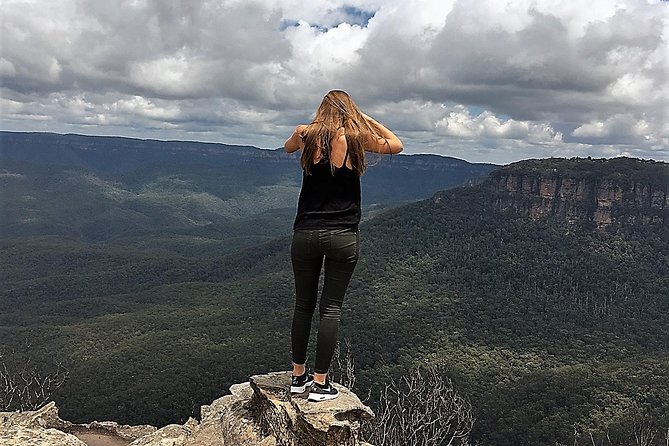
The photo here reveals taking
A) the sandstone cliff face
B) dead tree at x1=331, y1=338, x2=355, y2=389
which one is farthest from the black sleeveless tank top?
the sandstone cliff face

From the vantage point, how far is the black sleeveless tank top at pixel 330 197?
17.7 ft

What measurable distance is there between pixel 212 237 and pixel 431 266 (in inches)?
3794

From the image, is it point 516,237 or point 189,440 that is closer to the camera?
point 189,440

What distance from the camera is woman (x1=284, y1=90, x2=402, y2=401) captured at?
534 cm

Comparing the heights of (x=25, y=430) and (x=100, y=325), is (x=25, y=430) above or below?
above

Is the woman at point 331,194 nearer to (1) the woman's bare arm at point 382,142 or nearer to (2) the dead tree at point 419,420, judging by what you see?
(1) the woman's bare arm at point 382,142

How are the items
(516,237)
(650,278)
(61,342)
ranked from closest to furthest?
(61,342) → (650,278) → (516,237)

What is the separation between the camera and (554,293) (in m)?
60.6

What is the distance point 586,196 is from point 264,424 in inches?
2950

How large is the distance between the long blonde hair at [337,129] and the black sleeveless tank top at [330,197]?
0.26ft

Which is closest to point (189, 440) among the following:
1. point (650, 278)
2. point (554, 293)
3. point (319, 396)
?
point (319, 396)

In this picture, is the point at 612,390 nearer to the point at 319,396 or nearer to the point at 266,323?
the point at 266,323

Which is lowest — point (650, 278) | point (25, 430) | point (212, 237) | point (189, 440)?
point (212, 237)

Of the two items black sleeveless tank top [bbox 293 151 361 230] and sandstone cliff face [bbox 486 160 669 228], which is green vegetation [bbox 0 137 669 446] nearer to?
sandstone cliff face [bbox 486 160 669 228]
